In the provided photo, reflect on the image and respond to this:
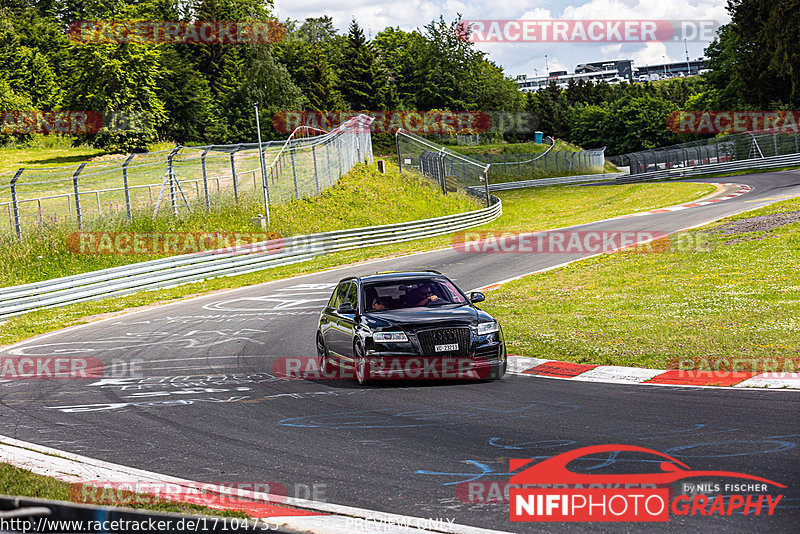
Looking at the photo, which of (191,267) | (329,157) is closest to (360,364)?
(191,267)

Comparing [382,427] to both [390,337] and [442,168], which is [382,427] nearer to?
[390,337]

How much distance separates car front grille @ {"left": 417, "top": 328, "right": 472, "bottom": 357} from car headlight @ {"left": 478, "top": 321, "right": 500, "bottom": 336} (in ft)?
0.65

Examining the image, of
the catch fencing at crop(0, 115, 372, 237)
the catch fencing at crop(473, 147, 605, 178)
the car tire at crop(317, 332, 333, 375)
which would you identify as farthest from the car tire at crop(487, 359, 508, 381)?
the catch fencing at crop(473, 147, 605, 178)

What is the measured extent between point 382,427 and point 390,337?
238 cm

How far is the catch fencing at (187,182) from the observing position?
2898 centimetres

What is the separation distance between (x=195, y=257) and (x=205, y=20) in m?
79.9

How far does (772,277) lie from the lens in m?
17.9

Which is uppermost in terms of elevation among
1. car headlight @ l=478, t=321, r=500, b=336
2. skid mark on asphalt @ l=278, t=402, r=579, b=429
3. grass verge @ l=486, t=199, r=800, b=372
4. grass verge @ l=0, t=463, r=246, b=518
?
car headlight @ l=478, t=321, r=500, b=336

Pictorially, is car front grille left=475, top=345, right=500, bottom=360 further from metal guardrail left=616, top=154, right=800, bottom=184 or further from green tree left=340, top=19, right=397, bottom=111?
green tree left=340, top=19, right=397, bottom=111

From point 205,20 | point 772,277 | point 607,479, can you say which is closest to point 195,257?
point 772,277

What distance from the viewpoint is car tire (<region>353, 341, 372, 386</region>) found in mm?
10812

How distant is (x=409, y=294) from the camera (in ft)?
39.4

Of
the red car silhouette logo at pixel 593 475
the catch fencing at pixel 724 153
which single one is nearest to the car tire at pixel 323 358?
the red car silhouette logo at pixel 593 475

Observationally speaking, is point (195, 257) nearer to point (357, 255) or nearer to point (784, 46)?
point (357, 255)
